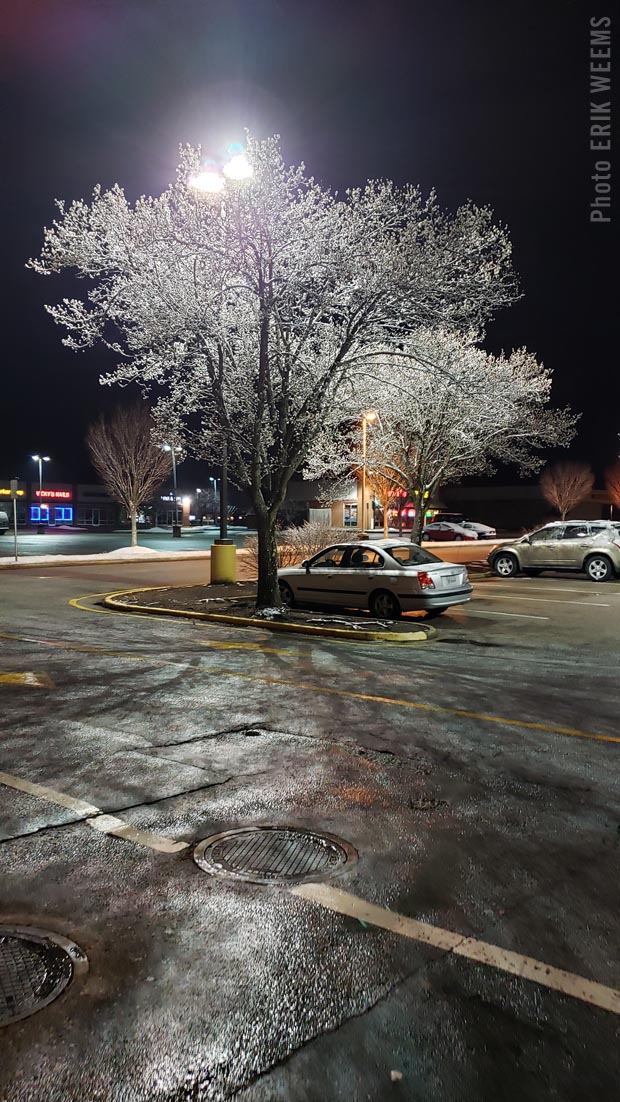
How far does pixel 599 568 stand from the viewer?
2227 centimetres

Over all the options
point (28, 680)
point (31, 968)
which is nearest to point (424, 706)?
point (28, 680)

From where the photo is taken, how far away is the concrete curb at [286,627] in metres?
12.2

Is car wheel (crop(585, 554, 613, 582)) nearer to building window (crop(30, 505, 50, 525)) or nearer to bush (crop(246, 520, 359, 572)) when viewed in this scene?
bush (crop(246, 520, 359, 572))

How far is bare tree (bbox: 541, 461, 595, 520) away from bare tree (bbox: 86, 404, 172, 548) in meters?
37.1

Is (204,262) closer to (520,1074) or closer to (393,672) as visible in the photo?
(393,672)

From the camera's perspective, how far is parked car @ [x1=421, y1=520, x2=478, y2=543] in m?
52.4

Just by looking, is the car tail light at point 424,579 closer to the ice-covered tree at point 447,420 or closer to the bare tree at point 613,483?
the ice-covered tree at point 447,420

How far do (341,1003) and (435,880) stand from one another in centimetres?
119

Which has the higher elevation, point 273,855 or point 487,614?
point 273,855

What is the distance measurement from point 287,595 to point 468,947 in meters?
12.3

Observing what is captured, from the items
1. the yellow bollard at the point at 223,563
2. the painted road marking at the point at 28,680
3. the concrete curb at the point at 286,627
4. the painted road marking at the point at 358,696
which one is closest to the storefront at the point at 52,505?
the yellow bollard at the point at 223,563

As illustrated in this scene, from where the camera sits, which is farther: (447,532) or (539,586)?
(447,532)

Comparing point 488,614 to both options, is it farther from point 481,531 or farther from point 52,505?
point 52,505

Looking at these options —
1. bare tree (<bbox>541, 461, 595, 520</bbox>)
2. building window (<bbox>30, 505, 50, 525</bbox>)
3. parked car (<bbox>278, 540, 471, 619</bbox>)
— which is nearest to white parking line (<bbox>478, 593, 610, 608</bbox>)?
parked car (<bbox>278, 540, 471, 619</bbox>)
